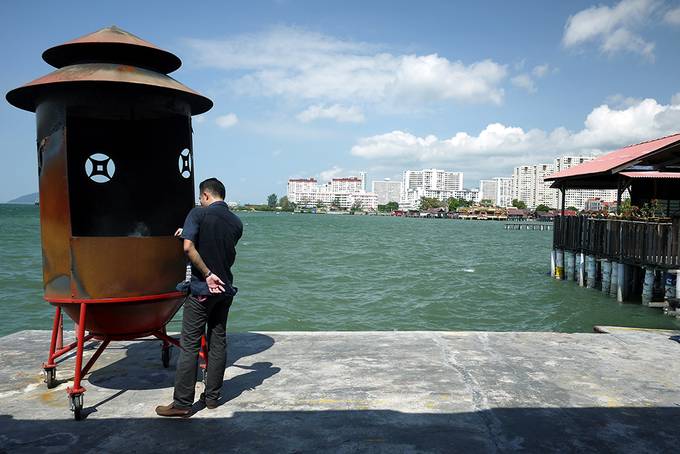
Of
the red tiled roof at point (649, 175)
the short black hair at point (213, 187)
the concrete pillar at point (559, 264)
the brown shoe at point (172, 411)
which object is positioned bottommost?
the concrete pillar at point (559, 264)

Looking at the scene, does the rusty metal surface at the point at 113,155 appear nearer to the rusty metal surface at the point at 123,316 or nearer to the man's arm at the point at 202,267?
the rusty metal surface at the point at 123,316

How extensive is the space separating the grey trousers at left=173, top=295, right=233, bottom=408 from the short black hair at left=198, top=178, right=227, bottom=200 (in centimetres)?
90

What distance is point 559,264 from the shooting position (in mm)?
23516

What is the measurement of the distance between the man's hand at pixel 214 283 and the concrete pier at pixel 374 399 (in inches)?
40.0

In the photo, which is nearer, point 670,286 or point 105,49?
point 105,49

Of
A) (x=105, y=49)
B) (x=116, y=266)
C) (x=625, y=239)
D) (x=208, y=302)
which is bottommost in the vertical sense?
(x=625, y=239)

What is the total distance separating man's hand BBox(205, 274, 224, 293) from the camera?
418 cm

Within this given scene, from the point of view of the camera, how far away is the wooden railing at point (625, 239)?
1473 centimetres

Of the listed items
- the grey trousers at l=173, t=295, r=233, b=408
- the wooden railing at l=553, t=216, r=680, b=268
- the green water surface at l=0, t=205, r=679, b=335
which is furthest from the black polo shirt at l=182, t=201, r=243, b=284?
the wooden railing at l=553, t=216, r=680, b=268

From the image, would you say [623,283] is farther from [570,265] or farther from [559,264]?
[559,264]

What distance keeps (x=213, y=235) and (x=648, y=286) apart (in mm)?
15928

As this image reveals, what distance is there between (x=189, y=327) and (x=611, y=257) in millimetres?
17600

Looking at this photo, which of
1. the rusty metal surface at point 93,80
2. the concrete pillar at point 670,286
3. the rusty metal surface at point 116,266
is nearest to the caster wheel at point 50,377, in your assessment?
the rusty metal surface at point 116,266

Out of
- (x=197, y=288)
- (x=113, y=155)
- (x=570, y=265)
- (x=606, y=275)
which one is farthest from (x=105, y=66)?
(x=570, y=265)
